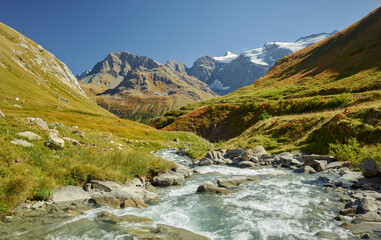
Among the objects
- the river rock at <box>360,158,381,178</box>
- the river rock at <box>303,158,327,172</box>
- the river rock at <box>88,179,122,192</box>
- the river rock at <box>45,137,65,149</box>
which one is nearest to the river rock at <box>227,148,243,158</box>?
the river rock at <box>303,158,327,172</box>

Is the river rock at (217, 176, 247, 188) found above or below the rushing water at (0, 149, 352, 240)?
below

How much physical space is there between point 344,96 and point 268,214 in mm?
44135

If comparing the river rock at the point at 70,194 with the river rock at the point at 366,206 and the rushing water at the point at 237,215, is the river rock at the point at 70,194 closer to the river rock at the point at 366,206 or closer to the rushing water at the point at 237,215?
the rushing water at the point at 237,215

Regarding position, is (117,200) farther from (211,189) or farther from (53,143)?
(53,143)

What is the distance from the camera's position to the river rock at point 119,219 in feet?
29.7

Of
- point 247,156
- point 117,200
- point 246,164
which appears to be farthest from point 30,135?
point 247,156

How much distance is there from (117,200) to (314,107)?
5254cm

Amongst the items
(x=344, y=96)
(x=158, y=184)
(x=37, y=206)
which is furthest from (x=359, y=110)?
(x=37, y=206)

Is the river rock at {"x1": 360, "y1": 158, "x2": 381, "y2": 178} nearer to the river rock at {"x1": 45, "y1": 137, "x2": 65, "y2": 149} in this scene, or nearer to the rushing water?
the rushing water

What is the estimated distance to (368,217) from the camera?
8359 millimetres

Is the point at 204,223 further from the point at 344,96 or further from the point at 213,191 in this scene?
the point at 344,96

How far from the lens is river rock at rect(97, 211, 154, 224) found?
29.7 feet

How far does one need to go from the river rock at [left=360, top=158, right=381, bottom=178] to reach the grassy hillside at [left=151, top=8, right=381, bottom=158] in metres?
8.09

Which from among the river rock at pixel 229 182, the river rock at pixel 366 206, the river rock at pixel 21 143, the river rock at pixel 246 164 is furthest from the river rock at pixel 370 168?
the river rock at pixel 21 143
